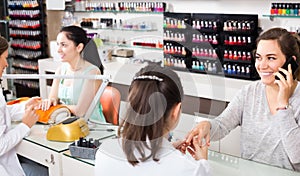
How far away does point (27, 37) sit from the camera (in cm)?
559

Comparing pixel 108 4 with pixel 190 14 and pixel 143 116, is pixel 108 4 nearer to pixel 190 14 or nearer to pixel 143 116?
pixel 190 14

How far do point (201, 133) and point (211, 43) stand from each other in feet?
7.21

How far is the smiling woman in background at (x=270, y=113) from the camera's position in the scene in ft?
5.66

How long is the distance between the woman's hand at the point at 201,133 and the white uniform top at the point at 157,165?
337 mm

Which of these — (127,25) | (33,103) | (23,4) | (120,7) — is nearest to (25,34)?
(23,4)

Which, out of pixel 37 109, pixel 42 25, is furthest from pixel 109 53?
pixel 37 109

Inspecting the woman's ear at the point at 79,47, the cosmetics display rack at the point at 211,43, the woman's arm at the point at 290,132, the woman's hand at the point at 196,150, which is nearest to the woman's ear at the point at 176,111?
the woman's hand at the point at 196,150

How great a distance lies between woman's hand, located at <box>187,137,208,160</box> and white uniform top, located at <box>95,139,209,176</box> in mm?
109

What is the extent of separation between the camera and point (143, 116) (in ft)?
4.04

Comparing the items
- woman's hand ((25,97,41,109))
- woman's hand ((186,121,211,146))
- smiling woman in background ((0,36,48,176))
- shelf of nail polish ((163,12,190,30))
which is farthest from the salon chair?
shelf of nail polish ((163,12,190,30))

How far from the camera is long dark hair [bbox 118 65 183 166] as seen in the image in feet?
3.99

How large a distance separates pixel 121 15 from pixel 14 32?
1875 millimetres

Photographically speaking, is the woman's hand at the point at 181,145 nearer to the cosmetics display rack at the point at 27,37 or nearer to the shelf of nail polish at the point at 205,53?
the shelf of nail polish at the point at 205,53

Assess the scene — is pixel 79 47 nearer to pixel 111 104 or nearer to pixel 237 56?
pixel 111 104
